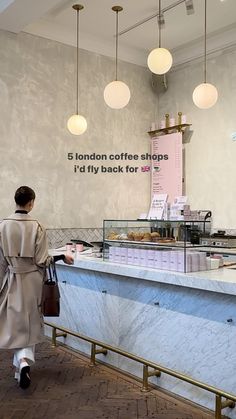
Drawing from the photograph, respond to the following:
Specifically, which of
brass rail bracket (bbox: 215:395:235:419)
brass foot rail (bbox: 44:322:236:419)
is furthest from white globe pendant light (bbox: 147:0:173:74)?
brass rail bracket (bbox: 215:395:235:419)

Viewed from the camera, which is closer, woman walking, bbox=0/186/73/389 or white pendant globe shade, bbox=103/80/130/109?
woman walking, bbox=0/186/73/389

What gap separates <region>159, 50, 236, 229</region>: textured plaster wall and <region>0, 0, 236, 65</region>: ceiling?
0.34m

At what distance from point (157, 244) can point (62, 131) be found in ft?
11.9

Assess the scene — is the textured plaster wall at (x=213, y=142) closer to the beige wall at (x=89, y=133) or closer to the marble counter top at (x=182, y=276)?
the beige wall at (x=89, y=133)

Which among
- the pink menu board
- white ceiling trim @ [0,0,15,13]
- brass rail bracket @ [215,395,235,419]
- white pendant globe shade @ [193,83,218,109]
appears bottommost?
brass rail bracket @ [215,395,235,419]

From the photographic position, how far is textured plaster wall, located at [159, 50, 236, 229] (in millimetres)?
6727

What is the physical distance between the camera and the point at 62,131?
22.4 feet

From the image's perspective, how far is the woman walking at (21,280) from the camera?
3662 mm

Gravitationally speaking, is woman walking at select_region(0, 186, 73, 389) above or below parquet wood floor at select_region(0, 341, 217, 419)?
above

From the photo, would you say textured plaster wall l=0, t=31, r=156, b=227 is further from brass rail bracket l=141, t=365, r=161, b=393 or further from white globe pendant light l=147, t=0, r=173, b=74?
brass rail bracket l=141, t=365, r=161, b=393

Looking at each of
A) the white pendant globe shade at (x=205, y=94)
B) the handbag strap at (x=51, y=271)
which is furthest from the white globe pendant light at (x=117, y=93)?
the handbag strap at (x=51, y=271)

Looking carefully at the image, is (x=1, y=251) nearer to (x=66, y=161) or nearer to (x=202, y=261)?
(x=202, y=261)

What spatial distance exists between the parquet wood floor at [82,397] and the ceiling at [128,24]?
4.17 meters

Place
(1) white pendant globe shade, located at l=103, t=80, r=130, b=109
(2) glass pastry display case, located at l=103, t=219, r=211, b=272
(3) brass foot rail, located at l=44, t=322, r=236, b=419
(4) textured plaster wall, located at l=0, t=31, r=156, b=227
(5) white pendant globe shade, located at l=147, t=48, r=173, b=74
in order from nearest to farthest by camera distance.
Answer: (3) brass foot rail, located at l=44, t=322, r=236, b=419 → (2) glass pastry display case, located at l=103, t=219, r=211, b=272 → (5) white pendant globe shade, located at l=147, t=48, r=173, b=74 → (1) white pendant globe shade, located at l=103, t=80, r=130, b=109 → (4) textured plaster wall, located at l=0, t=31, r=156, b=227
